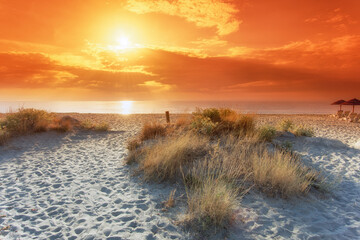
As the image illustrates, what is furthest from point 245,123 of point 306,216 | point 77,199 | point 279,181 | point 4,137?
point 4,137

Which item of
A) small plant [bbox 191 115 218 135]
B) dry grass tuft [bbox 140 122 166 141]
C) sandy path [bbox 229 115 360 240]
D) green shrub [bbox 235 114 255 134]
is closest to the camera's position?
sandy path [bbox 229 115 360 240]

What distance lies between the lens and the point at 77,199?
468cm

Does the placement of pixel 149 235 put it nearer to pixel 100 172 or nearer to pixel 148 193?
pixel 148 193

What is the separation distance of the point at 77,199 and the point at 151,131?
18.4 ft

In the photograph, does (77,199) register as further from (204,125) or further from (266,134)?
(266,134)

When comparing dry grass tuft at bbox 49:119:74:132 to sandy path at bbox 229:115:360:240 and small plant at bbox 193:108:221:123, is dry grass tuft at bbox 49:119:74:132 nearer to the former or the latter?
small plant at bbox 193:108:221:123

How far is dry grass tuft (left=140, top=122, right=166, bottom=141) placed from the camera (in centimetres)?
984

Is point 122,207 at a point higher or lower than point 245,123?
lower

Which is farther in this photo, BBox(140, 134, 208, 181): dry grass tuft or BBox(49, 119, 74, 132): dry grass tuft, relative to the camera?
BBox(49, 119, 74, 132): dry grass tuft

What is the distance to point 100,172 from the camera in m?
6.35

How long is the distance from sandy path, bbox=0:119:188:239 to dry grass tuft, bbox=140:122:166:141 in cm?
185

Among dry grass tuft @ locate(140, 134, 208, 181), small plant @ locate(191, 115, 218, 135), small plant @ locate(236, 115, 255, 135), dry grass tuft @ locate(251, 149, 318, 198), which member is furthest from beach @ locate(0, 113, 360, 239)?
small plant @ locate(191, 115, 218, 135)

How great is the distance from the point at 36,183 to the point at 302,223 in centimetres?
597

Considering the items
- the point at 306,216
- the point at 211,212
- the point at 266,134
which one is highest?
the point at 266,134
